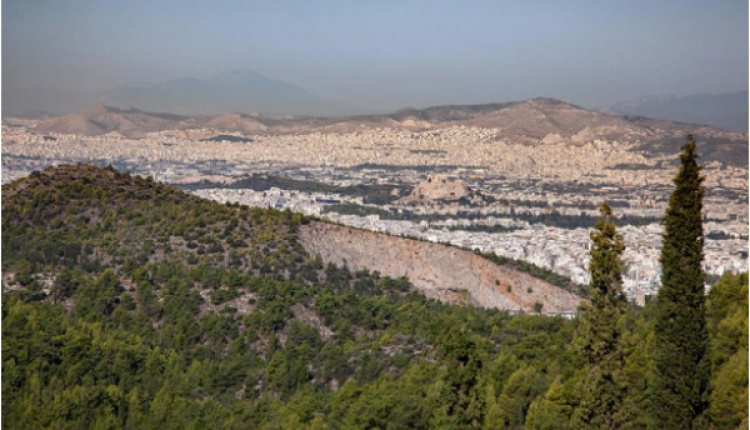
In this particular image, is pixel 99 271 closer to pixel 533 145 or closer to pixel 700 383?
pixel 700 383

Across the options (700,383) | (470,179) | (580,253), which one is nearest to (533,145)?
(470,179)

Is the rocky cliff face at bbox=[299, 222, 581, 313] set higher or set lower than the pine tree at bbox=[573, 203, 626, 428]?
lower

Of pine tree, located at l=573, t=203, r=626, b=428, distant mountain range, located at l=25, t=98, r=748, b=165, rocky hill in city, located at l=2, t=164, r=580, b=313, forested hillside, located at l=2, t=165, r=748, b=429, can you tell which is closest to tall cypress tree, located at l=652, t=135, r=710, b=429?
forested hillside, located at l=2, t=165, r=748, b=429

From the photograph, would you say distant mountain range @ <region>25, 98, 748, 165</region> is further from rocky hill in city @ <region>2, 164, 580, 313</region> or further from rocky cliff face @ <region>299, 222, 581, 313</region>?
rocky hill in city @ <region>2, 164, 580, 313</region>

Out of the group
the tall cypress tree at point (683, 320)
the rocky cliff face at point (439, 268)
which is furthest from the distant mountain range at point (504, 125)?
the tall cypress tree at point (683, 320)

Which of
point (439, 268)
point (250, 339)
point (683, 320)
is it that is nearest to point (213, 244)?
point (439, 268)

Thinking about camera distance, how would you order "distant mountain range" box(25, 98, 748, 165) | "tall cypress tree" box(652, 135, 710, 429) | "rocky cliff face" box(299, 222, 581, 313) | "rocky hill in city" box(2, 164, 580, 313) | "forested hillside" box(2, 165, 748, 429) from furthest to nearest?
"distant mountain range" box(25, 98, 748, 165) < "rocky cliff face" box(299, 222, 581, 313) < "rocky hill in city" box(2, 164, 580, 313) < "forested hillside" box(2, 165, 748, 429) < "tall cypress tree" box(652, 135, 710, 429)
